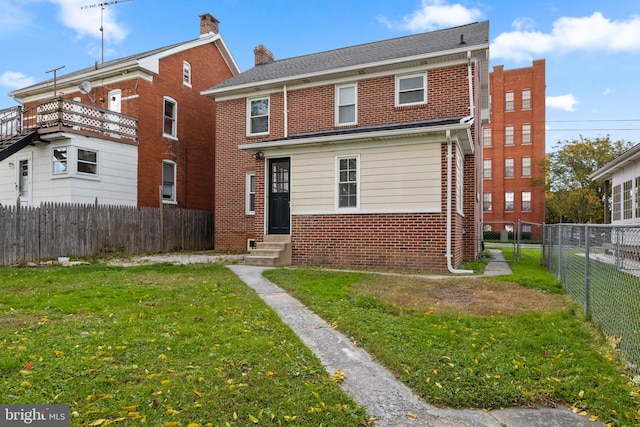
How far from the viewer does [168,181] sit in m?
18.4

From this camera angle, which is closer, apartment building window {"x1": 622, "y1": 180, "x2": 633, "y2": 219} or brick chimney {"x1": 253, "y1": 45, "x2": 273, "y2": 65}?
apartment building window {"x1": 622, "y1": 180, "x2": 633, "y2": 219}

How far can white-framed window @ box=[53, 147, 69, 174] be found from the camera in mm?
14828

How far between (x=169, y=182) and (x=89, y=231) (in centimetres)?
587

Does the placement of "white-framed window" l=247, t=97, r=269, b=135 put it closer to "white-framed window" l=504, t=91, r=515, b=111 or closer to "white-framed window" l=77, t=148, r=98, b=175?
"white-framed window" l=77, t=148, r=98, b=175

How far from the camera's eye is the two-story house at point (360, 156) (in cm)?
1003

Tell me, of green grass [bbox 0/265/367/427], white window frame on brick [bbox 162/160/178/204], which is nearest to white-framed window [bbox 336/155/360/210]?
green grass [bbox 0/265/367/427]

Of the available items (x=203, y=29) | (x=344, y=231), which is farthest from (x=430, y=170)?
(x=203, y=29)

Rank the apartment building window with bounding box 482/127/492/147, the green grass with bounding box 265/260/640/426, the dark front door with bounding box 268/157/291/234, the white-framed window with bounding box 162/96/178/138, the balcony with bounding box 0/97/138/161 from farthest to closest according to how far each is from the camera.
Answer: the apartment building window with bounding box 482/127/492/147, the white-framed window with bounding box 162/96/178/138, the balcony with bounding box 0/97/138/161, the dark front door with bounding box 268/157/291/234, the green grass with bounding box 265/260/640/426

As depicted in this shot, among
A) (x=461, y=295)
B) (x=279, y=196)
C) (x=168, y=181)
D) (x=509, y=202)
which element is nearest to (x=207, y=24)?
(x=168, y=181)

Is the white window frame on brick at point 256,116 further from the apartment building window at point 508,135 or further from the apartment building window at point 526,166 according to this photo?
the apartment building window at point 526,166

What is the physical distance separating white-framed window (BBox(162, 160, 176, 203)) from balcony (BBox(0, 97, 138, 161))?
1.93 m

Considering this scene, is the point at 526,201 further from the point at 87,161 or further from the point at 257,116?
the point at 87,161

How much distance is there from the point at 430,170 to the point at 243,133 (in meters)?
8.37

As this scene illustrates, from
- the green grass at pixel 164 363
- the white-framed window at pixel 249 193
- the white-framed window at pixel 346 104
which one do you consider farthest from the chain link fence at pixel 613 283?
the white-framed window at pixel 249 193
